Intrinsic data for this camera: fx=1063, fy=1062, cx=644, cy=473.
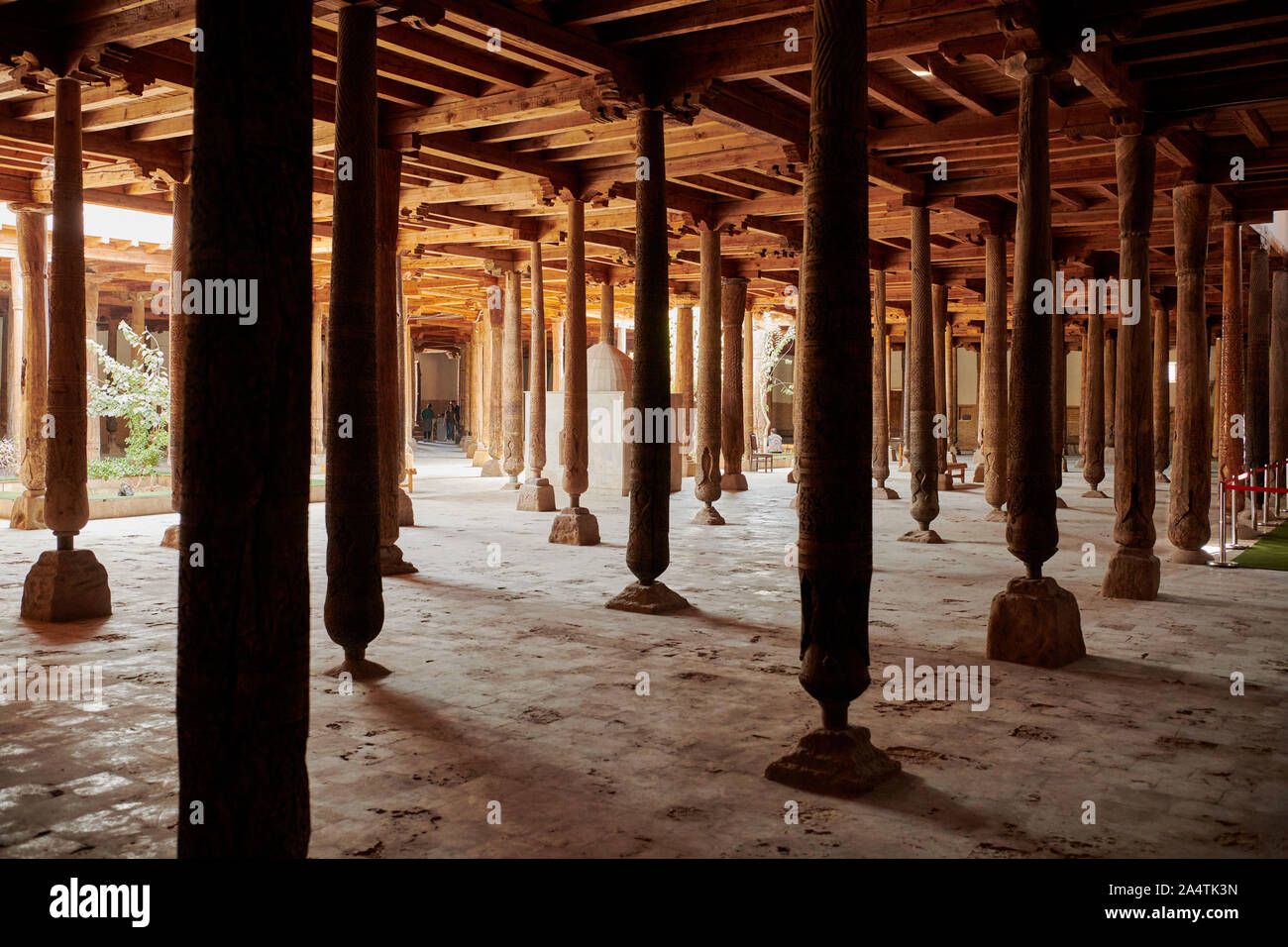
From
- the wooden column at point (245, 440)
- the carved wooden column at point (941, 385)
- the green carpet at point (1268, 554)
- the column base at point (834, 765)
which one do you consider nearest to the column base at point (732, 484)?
the carved wooden column at point (941, 385)

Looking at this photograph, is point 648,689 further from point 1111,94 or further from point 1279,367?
point 1279,367

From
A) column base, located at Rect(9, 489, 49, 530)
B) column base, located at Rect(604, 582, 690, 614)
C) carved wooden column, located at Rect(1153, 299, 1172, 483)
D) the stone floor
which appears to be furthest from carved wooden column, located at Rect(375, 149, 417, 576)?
carved wooden column, located at Rect(1153, 299, 1172, 483)

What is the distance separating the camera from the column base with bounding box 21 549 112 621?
832 cm

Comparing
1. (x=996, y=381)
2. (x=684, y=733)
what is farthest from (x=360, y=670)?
(x=996, y=381)

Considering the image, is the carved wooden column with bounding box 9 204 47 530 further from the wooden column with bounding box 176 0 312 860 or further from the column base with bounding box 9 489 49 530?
the wooden column with bounding box 176 0 312 860

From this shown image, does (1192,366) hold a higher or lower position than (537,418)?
higher

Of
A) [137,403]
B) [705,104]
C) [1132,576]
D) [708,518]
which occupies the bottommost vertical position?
[1132,576]

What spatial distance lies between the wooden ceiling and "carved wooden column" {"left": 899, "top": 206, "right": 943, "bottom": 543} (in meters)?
0.60

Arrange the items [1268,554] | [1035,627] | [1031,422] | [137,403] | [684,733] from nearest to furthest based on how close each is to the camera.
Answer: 1. [684,733]
2. [1035,627]
3. [1031,422]
4. [1268,554]
5. [137,403]

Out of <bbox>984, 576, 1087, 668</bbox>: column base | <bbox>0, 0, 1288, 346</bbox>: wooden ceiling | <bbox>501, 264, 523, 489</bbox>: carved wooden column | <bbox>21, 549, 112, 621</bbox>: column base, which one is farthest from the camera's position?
<bbox>501, 264, 523, 489</bbox>: carved wooden column

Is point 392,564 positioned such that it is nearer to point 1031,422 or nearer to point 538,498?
point 1031,422

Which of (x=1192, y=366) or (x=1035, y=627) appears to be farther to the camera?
(x=1192, y=366)

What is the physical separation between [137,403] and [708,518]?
9.36 m

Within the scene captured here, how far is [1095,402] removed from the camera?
61.6 ft
